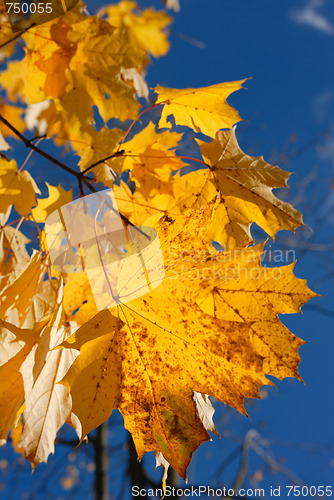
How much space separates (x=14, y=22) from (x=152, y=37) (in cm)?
130

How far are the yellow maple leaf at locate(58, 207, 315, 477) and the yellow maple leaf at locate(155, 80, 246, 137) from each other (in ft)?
1.54

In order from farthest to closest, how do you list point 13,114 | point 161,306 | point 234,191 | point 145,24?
point 13,114
point 145,24
point 234,191
point 161,306

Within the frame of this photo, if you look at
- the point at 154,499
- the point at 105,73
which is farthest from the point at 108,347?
the point at 154,499

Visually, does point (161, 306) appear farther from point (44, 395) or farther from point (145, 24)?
point (145, 24)

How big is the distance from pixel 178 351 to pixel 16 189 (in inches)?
39.0

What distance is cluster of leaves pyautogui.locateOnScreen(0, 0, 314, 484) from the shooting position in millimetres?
945

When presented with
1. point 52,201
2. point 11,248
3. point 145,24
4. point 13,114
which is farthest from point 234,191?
point 13,114

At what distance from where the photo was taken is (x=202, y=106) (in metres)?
1.32

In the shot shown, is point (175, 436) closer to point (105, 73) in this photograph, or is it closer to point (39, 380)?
point (39, 380)

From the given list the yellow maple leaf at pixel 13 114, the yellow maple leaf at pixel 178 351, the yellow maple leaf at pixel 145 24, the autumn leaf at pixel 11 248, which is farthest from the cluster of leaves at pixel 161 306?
the yellow maple leaf at pixel 13 114

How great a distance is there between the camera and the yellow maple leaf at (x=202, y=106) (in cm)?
126

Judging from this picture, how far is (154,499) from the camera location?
411 cm

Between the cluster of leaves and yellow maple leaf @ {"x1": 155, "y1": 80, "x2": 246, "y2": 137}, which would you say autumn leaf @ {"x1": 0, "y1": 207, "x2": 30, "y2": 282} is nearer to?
the cluster of leaves

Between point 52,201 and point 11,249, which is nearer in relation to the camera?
point 52,201
